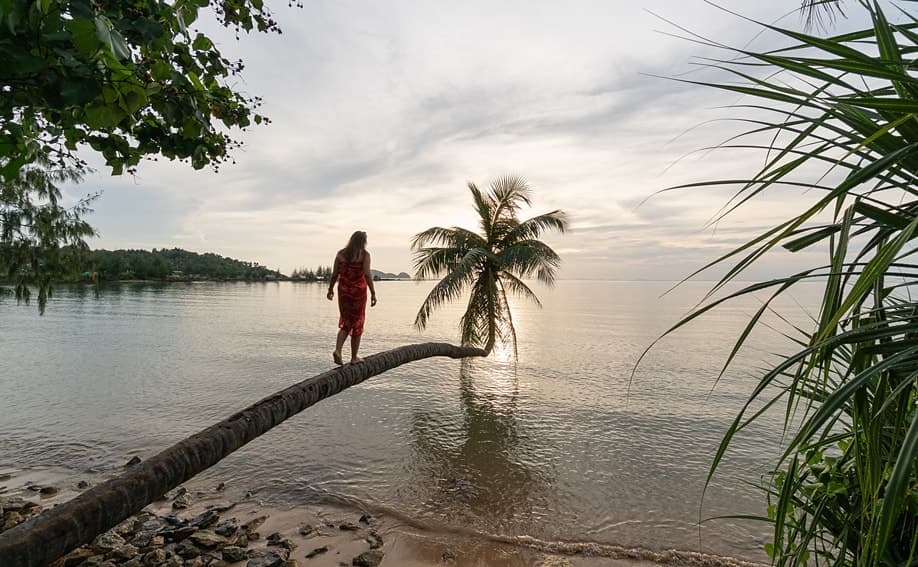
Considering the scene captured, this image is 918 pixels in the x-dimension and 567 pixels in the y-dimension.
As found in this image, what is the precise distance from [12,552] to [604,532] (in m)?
7.06

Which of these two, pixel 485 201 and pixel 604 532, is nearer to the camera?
pixel 604 532

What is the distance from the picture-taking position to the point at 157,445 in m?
10.4

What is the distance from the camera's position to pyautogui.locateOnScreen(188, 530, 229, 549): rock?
18.4 ft

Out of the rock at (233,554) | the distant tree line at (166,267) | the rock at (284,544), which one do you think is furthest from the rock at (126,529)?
the distant tree line at (166,267)

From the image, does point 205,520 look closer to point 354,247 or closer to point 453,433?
point 354,247

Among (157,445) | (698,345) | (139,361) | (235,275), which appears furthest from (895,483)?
(235,275)

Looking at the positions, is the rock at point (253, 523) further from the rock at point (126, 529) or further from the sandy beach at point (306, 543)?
the rock at point (126, 529)

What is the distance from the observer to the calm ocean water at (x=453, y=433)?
24.8ft

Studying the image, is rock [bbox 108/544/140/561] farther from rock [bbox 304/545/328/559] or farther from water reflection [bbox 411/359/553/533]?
water reflection [bbox 411/359/553/533]

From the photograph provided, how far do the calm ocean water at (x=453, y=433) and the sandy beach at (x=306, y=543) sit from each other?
419mm

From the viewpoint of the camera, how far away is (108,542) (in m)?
5.53

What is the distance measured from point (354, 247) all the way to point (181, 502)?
17.3ft

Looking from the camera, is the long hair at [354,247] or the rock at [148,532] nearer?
the rock at [148,532]

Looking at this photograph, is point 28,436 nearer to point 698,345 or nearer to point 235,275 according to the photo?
point 698,345
